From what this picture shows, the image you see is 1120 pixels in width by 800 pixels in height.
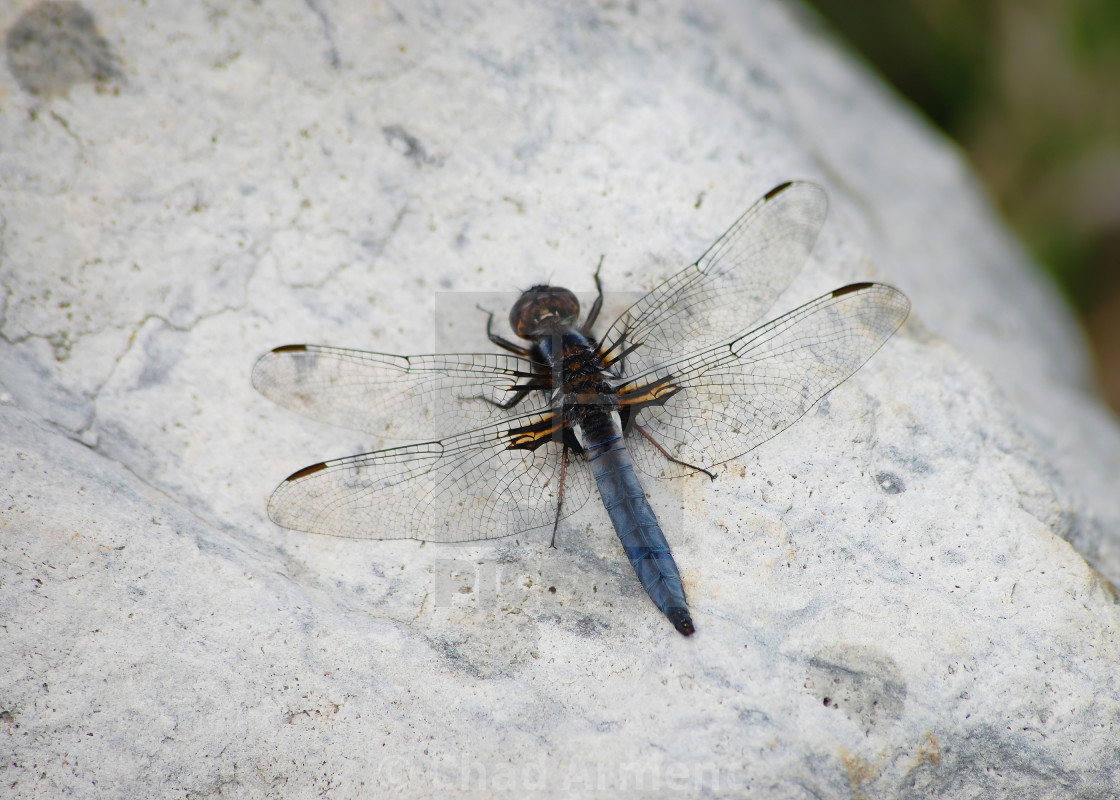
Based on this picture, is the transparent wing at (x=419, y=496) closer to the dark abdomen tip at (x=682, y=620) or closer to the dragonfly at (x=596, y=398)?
the dragonfly at (x=596, y=398)

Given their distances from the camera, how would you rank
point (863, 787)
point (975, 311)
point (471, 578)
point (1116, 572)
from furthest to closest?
point (975, 311), point (1116, 572), point (471, 578), point (863, 787)

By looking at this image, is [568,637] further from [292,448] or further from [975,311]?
[975,311]

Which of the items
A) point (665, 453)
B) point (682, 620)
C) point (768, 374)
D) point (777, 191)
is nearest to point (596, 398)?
point (665, 453)

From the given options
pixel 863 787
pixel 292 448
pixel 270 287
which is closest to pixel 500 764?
pixel 863 787

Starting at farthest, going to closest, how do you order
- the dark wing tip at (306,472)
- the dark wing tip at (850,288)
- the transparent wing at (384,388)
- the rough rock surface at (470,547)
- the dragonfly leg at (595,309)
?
the dragonfly leg at (595,309), the transparent wing at (384,388), the dark wing tip at (850,288), the dark wing tip at (306,472), the rough rock surface at (470,547)

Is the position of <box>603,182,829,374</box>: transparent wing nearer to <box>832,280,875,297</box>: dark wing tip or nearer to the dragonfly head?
the dragonfly head

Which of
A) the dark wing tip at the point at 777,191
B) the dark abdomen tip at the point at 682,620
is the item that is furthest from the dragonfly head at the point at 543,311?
the dark abdomen tip at the point at 682,620
